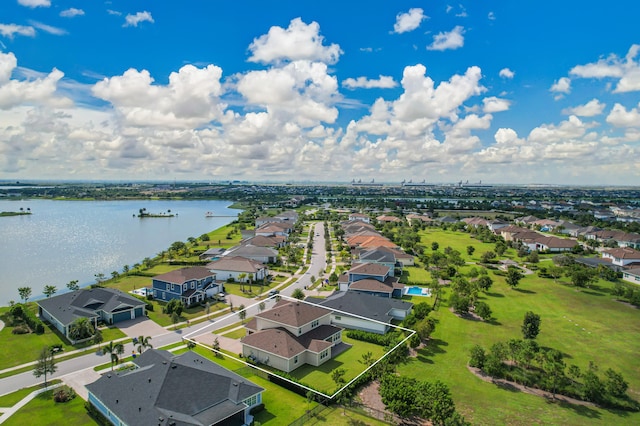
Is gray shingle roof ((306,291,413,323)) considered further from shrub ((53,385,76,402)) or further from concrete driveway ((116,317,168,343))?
shrub ((53,385,76,402))

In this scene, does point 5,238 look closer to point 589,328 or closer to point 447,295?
point 447,295

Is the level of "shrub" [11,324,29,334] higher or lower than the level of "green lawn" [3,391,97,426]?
higher

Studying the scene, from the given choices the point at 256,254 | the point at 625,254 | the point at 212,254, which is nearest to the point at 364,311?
the point at 256,254

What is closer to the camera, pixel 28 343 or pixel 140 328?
pixel 28 343

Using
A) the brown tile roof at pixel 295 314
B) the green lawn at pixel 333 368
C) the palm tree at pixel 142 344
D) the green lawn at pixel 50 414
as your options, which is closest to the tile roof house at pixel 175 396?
A: the green lawn at pixel 50 414

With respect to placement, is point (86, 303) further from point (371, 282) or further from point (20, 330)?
point (371, 282)

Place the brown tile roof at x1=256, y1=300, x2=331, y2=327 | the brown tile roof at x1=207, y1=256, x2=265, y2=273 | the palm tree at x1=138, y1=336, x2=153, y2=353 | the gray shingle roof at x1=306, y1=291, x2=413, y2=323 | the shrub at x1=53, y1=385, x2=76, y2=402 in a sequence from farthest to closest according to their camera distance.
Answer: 1. the brown tile roof at x1=207, y1=256, x2=265, y2=273
2. the gray shingle roof at x1=306, y1=291, x2=413, y2=323
3. the brown tile roof at x1=256, y1=300, x2=331, y2=327
4. the palm tree at x1=138, y1=336, x2=153, y2=353
5. the shrub at x1=53, y1=385, x2=76, y2=402

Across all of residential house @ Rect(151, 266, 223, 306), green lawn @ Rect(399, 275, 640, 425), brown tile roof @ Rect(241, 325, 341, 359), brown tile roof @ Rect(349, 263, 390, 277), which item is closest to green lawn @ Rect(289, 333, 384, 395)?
brown tile roof @ Rect(241, 325, 341, 359)
